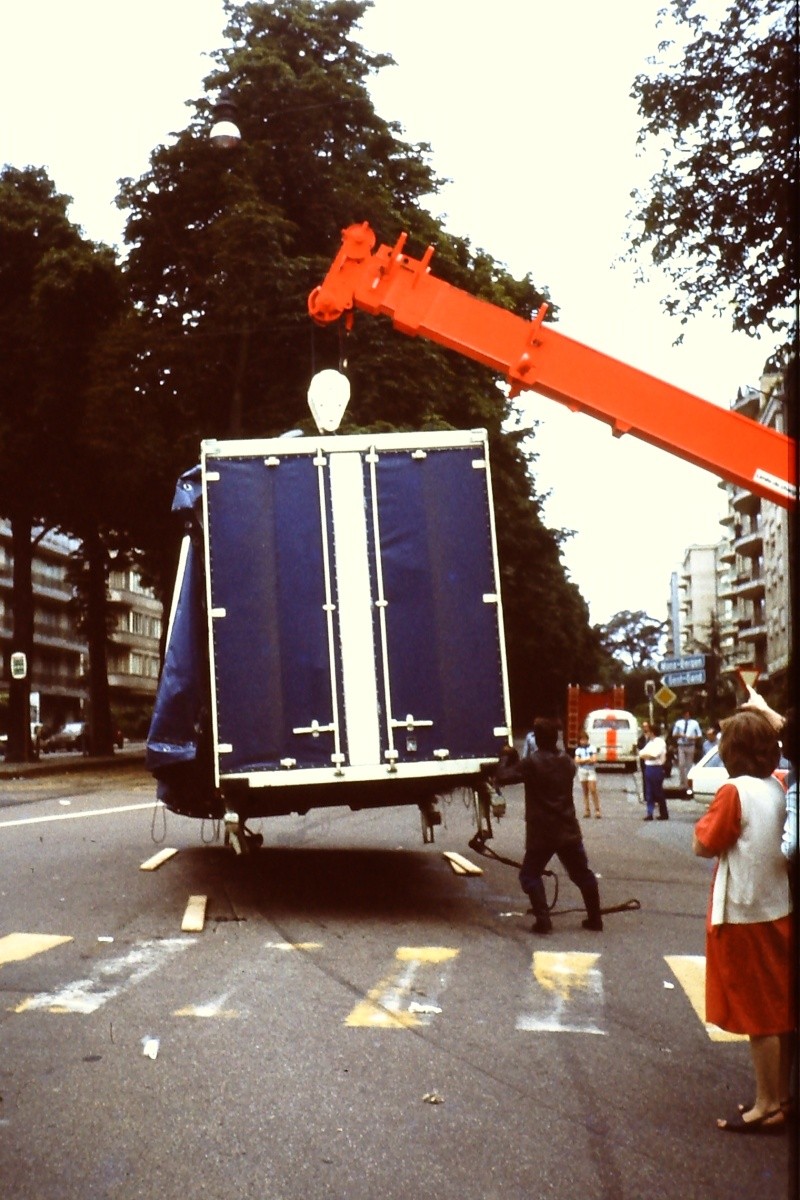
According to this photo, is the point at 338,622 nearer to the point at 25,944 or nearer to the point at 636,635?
the point at 25,944

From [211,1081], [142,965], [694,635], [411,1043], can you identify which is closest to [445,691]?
[142,965]

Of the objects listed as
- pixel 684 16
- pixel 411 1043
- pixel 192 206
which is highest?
pixel 192 206

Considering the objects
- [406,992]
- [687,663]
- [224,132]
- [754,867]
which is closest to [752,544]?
[687,663]

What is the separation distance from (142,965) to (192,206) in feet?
88.4

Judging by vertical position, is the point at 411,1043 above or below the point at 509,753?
below

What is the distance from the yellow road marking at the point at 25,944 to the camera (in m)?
10.5

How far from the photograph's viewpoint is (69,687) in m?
100

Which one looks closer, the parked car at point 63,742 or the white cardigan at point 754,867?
the white cardigan at point 754,867

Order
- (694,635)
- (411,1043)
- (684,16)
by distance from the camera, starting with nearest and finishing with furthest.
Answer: (411,1043)
(684,16)
(694,635)

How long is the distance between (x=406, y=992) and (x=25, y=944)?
118 inches

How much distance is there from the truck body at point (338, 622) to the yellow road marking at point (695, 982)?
2.40m

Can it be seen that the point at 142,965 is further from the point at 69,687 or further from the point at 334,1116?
the point at 69,687

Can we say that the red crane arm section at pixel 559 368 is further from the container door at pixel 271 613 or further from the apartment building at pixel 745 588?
the apartment building at pixel 745 588

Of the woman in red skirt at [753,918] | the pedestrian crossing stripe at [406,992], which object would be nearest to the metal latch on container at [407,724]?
the pedestrian crossing stripe at [406,992]
